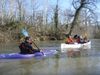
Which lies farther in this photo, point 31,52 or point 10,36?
point 10,36

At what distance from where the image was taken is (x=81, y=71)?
13.7 m

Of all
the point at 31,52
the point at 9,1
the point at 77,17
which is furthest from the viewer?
the point at 9,1

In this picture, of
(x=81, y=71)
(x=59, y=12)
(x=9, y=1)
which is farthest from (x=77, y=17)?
(x=81, y=71)

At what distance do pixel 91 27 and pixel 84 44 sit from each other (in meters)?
36.1

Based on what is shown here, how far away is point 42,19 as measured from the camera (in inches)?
2302

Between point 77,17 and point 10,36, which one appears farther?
point 77,17

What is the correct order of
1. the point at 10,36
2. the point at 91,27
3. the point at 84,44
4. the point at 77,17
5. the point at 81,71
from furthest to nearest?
1. the point at 91,27
2. the point at 77,17
3. the point at 10,36
4. the point at 84,44
5. the point at 81,71

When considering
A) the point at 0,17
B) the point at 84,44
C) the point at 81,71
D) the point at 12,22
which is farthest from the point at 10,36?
the point at 81,71

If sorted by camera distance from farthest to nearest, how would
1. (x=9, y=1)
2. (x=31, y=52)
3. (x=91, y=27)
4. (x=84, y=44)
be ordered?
(x=91, y=27), (x=9, y=1), (x=84, y=44), (x=31, y=52)

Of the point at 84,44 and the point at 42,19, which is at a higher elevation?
the point at 42,19

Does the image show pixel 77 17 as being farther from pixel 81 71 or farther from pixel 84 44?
pixel 81 71

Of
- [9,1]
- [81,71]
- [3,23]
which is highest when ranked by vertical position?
[9,1]

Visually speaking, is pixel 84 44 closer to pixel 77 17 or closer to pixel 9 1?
pixel 77 17

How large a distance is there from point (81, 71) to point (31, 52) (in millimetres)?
6653
